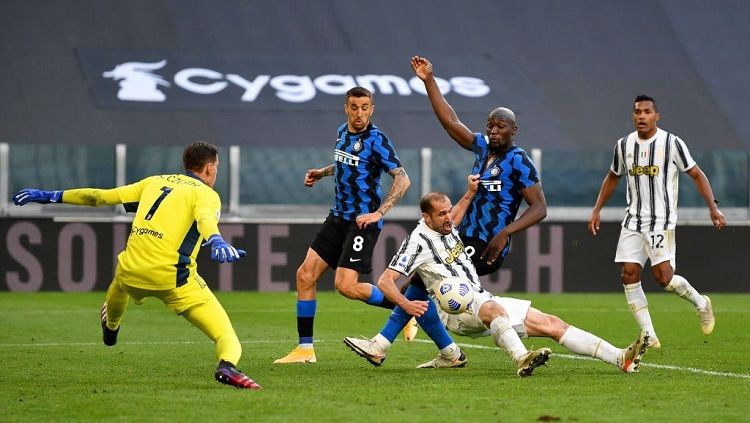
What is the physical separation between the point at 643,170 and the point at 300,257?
9.74 m

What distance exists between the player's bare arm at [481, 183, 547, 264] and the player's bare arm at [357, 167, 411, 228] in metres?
0.93

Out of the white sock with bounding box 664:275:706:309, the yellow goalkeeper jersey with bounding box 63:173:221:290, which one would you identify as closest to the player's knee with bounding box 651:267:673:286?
the white sock with bounding box 664:275:706:309

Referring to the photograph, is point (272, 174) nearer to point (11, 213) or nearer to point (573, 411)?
point (11, 213)

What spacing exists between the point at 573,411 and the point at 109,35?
17.7 metres

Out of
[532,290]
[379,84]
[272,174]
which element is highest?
[379,84]

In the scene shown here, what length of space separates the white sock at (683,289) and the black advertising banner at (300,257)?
28.6 feet

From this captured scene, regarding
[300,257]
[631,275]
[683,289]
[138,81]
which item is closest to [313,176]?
[631,275]

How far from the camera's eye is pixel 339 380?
378 inches

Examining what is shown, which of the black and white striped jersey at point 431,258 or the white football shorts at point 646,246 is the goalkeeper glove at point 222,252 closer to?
the black and white striped jersey at point 431,258

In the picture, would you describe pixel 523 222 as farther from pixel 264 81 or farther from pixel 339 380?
pixel 264 81

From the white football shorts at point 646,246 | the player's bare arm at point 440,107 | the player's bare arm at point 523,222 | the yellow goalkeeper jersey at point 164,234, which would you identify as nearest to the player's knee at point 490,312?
the player's bare arm at point 523,222

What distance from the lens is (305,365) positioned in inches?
424

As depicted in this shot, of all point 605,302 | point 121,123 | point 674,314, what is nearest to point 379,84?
point 121,123

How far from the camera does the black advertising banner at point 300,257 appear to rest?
2117 centimetres
